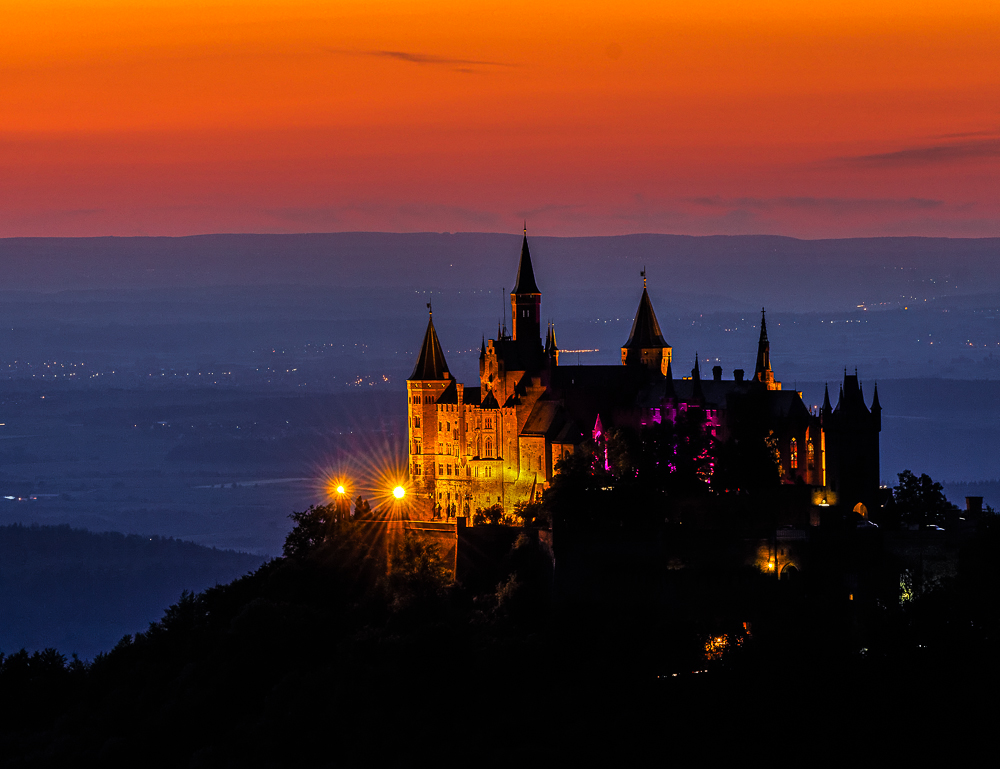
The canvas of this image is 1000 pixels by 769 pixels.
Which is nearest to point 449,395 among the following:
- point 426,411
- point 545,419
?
point 426,411

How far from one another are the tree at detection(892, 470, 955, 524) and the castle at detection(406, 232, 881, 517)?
241cm

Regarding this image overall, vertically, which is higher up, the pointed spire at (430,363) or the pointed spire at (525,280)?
the pointed spire at (525,280)

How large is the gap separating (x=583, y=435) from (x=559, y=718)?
27.6 metres

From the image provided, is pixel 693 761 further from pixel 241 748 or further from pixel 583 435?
pixel 583 435

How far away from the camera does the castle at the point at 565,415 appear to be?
85.4 meters

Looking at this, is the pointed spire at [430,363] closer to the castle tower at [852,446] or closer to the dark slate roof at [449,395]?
the dark slate roof at [449,395]

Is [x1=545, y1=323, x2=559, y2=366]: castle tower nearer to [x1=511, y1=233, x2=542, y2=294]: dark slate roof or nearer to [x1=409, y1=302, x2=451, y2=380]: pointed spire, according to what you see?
[x1=511, y1=233, x2=542, y2=294]: dark slate roof

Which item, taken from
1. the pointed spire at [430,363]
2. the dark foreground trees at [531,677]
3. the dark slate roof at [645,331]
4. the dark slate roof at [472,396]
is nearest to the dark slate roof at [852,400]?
the dark foreground trees at [531,677]

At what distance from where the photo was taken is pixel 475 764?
67.1 metres

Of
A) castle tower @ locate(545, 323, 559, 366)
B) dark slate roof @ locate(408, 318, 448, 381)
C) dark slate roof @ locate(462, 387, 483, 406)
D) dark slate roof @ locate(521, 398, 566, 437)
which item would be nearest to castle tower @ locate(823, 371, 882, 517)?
dark slate roof @ locate(521, 398, 566, 437)

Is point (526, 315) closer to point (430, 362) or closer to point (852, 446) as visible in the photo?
point (430, 362)

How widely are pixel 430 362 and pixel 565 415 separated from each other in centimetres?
1169

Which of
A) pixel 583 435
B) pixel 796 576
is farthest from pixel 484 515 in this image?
pixel 796 576

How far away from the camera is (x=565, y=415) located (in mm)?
96062
